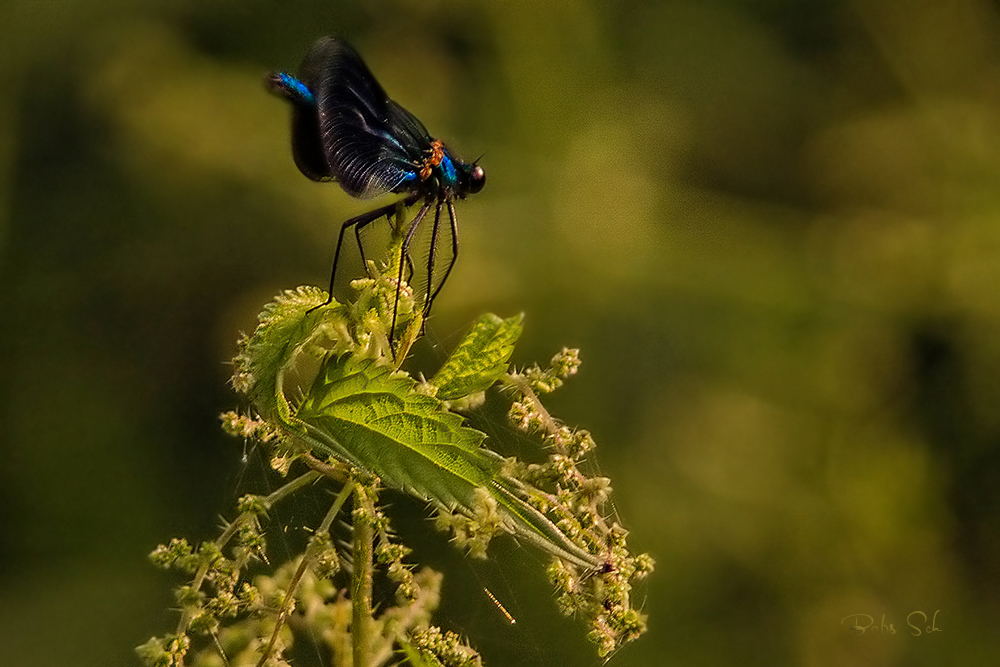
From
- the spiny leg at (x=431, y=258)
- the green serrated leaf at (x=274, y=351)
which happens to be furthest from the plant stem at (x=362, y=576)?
the spiny leg at (x=431, y=258)

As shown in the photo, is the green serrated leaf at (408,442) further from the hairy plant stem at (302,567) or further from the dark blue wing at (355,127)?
the dark blue wing at (355,127)

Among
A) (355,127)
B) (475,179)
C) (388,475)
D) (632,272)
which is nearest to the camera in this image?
(388,475)

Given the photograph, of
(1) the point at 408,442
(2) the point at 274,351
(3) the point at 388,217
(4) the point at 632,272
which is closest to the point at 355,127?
(3) the point at 388,217

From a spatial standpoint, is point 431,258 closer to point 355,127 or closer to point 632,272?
point 355,127

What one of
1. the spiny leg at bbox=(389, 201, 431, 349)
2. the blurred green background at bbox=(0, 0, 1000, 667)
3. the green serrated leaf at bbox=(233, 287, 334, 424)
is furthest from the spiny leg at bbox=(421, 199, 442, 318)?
the blurred green background at bbox=(0, 0, 1000, 667)

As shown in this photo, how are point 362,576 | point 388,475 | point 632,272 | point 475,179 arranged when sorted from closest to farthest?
point 388,475 → point 362,576 → point 475,179 → point 632,272

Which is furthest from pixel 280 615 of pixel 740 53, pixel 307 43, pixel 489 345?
pixel 740 53
